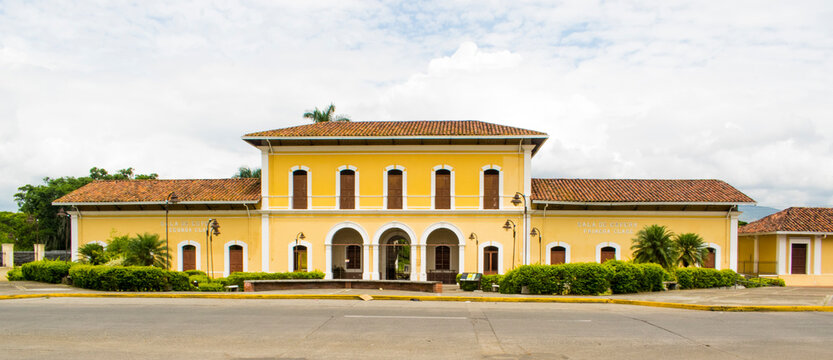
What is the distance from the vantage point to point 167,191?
28.0 m

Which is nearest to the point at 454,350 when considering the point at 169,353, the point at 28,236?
the point at 169,353

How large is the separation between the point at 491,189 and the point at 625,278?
9384mm

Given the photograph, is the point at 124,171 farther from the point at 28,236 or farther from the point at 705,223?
the point at 705,223

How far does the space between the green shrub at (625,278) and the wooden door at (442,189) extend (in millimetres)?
9611

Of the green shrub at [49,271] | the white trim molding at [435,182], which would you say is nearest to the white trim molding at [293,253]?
the white trim molding at [435,182]

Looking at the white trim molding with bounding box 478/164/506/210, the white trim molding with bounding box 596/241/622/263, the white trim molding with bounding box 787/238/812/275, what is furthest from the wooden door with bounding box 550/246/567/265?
the white trim molding with bounding box 787/238/812/275

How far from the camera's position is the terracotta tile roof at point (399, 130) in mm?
26094

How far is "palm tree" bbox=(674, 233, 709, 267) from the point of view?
77.5 feet

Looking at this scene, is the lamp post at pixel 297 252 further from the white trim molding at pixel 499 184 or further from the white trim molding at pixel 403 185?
the white trim molding at pixel 499 184

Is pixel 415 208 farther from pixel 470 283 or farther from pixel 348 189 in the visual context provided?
pixel 470 283

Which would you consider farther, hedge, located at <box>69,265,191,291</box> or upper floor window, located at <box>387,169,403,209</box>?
upper floor window, located at <box>387,169,403,209</box>

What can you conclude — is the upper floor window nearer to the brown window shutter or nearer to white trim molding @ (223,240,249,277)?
the brown window shutter

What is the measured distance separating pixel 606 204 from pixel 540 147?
410cm

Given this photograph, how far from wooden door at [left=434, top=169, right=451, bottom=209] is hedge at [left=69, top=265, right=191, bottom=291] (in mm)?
11595
